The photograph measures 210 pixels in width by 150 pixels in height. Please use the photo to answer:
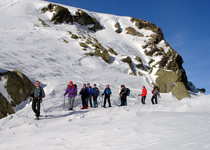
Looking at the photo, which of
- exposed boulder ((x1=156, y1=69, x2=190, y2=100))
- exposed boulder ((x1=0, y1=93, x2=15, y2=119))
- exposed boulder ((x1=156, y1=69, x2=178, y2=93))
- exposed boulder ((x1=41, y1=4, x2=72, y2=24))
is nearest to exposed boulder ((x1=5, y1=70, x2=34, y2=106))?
exposed boulder ((x1=0, y1=93, x2=15, y2=119))

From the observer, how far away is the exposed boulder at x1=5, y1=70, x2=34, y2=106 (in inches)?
465

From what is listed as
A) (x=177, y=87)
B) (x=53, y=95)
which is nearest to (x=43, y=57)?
(x=53, y=95)

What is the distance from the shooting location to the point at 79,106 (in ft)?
45.7

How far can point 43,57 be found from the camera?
74.8 feet

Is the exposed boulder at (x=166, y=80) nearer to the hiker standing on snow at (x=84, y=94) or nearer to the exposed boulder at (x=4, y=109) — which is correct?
the hiker standing on snow at (x=84, y=94)

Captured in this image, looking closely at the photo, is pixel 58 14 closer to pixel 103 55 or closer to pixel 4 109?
pixel 103 55

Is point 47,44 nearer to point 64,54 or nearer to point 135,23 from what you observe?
point 64,54

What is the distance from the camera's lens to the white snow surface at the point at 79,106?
4.40m

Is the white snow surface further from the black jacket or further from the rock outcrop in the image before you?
the rock outcrop

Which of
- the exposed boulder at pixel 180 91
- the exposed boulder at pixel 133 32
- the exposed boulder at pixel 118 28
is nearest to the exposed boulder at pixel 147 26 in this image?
the exposed boulder at pixel 133 32

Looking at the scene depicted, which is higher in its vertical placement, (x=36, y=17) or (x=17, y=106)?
(x=36, y=17)

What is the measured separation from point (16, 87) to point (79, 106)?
4832 mm

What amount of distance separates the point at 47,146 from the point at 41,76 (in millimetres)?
13896

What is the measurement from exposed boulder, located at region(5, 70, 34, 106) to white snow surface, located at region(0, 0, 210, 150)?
990mm
